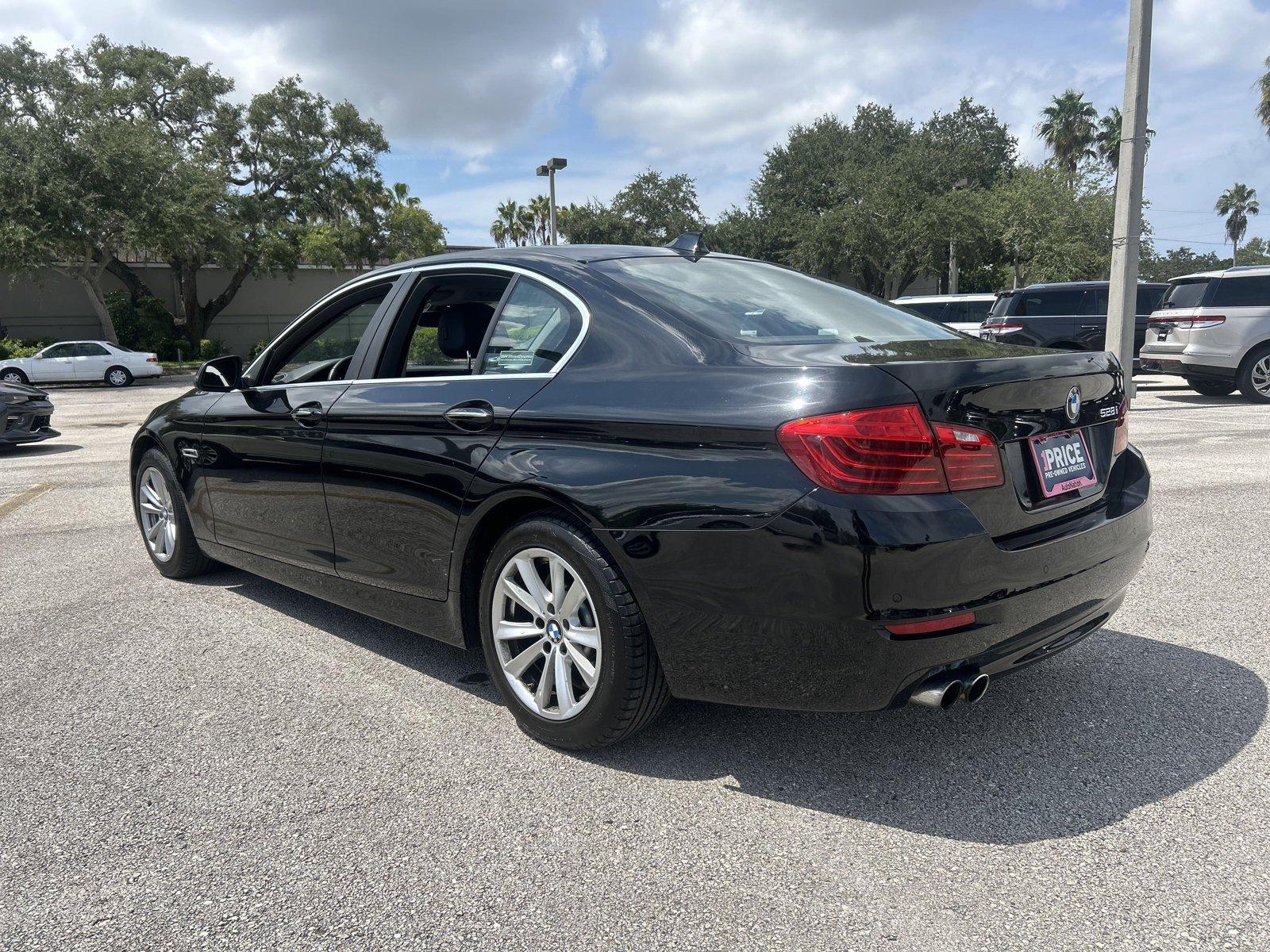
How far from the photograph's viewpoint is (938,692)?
101 inches

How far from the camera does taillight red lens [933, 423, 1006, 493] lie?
2529 millimetres

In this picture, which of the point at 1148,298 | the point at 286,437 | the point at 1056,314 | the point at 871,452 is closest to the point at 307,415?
the point at 286,437

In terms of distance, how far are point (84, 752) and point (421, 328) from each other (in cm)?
187

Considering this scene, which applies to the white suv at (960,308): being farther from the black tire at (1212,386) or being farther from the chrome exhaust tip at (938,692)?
the chrome exhaust tip at (938,692)

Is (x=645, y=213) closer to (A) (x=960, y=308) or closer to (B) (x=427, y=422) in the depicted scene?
(A) (x=960, y=308)

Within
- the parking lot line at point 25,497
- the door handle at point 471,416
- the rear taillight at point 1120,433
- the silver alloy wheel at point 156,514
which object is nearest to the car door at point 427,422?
the door handle at point 471,416

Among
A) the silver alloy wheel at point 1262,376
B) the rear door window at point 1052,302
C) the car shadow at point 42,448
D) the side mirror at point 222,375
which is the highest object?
the side mirror at point 222,375

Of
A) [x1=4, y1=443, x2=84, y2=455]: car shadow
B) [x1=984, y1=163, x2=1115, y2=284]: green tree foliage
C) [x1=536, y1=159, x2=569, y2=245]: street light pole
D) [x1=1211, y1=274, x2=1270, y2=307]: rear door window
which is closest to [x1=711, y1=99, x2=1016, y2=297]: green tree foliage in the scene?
[x1=984, y1=163, x2=1115, y2=284]: green tree foliage

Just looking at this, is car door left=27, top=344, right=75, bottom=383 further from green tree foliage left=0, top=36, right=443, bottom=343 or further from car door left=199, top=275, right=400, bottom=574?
car door left=199, top=275, right=400, bottom=574

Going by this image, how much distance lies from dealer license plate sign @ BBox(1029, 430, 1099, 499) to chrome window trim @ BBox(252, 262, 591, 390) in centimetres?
140

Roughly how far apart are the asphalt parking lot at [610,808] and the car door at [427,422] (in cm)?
57

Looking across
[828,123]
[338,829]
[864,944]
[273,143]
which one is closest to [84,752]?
[338,829]

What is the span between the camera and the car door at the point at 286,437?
3.96 metres

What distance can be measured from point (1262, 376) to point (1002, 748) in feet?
45.8
